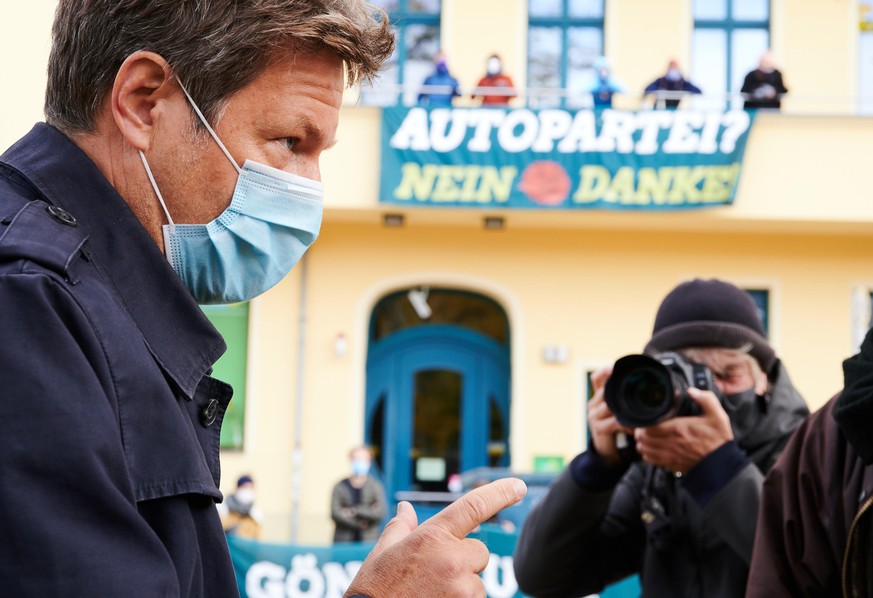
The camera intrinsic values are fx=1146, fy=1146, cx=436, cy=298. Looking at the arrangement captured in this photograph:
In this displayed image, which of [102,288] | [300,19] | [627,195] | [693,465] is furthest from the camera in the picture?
[627,195]

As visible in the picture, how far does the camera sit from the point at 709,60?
15977 millimetres

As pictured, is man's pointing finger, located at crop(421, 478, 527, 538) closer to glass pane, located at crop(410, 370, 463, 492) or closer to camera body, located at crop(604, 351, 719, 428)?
camera body, located at crop(604, 351, 719, 428)

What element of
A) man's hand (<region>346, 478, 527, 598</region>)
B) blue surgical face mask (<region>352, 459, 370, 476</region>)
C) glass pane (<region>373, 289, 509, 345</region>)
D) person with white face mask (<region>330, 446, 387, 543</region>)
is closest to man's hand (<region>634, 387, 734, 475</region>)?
man's hand (<region>346, 478, 527, 598</region>)

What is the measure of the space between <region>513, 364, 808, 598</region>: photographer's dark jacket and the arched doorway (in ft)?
38.8

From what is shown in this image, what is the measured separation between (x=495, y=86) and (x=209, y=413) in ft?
44.5

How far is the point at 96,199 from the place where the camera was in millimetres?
1461

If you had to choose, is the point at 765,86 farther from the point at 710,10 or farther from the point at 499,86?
the point at 499,86

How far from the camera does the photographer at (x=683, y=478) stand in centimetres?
293

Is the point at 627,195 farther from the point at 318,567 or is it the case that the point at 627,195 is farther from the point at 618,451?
the point at 618,451

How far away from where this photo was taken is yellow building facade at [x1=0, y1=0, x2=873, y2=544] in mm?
14609

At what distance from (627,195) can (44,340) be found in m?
13.5

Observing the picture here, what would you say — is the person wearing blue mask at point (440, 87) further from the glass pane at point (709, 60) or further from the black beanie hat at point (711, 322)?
the black beanie hat at point (711, 322)

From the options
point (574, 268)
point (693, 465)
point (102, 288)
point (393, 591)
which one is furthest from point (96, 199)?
point (574, 268)

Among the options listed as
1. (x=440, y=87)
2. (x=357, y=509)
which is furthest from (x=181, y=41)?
(x=440, y=87)
